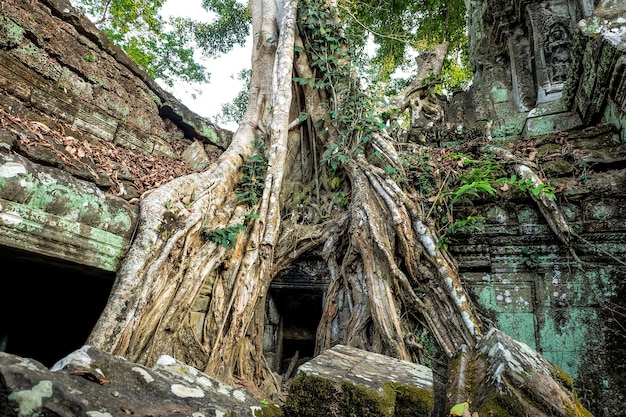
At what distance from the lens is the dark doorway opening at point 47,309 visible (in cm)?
269

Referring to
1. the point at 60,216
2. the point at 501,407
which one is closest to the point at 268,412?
the point at 501,407

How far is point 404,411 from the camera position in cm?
122

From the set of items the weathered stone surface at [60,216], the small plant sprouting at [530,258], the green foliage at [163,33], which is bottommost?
the weathered stone surface at [60,216]

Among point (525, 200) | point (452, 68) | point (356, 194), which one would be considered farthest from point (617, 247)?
point (452, 68)

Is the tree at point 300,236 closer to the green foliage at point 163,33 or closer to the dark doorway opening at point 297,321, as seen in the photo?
the dark doorway opening at point 297,321

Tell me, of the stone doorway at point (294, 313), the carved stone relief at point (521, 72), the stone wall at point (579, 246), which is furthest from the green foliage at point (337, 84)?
the carved stone relief at point (521, 72)

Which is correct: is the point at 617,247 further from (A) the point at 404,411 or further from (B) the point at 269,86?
(B) the point at 269,86

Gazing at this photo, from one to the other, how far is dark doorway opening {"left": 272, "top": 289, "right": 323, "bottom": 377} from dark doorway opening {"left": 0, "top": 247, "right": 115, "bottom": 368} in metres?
1.56

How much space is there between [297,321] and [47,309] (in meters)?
2.17

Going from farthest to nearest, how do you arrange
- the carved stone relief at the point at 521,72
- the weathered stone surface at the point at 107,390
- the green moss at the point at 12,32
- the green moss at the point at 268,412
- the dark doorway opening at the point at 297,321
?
1. the carved stone relief at the point at 521,72
2. the dark doorway opening at the point at 297,321
3. the green moss at the point at 12,32
4. the green moss at the point at 268,412
5. the weathered stone surface at the point at 107,390

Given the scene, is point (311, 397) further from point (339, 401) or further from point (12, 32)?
point (12, 32)

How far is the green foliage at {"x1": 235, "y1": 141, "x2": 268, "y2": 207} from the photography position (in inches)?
126

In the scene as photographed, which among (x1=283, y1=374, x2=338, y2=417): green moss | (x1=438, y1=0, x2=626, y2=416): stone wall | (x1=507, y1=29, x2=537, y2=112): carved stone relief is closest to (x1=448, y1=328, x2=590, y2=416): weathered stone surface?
(x1=283, y1=374, x2=338, y2=417): green moss

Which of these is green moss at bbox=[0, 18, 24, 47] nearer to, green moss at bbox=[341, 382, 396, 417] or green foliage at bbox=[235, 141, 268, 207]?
green foliage at bbox=[235, 141, 268, 207]
